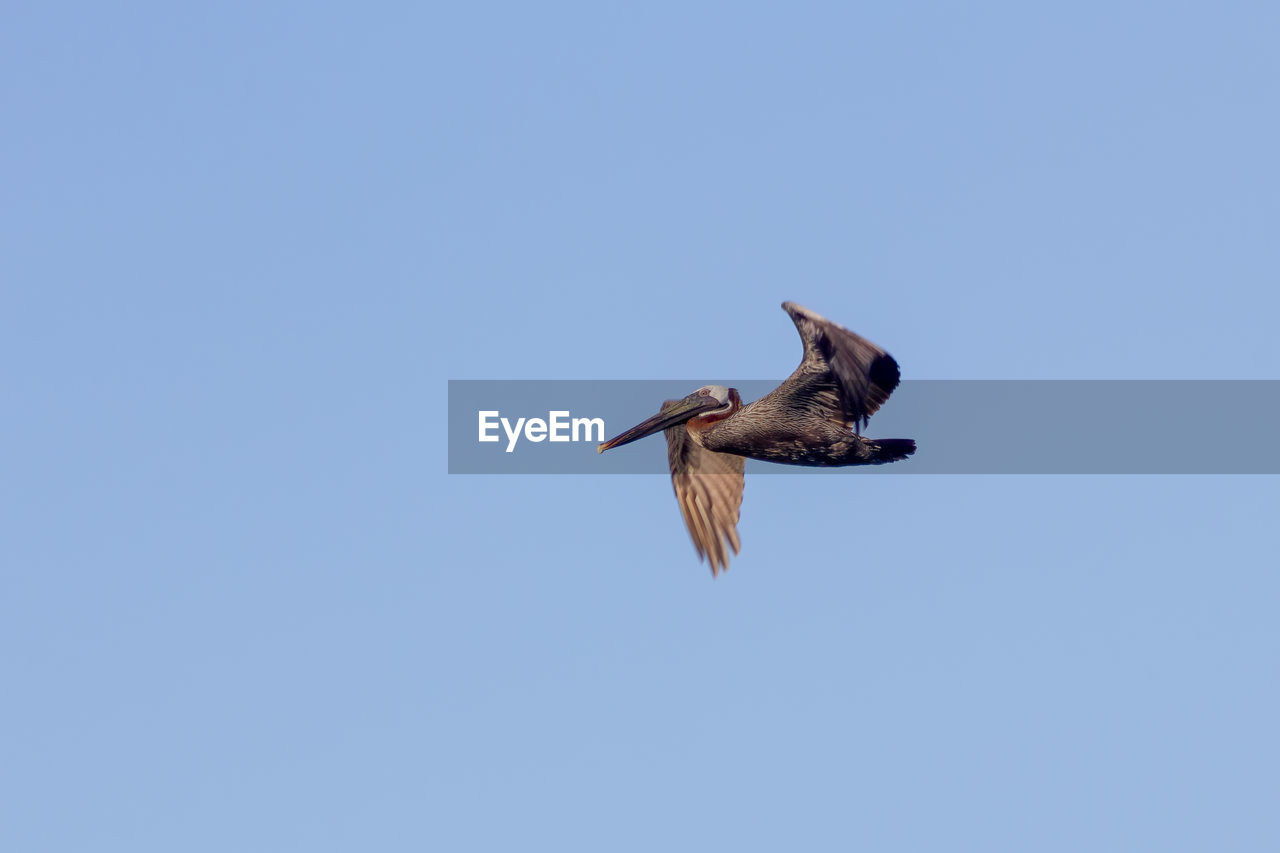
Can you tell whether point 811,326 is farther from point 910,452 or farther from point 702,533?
point 702,533

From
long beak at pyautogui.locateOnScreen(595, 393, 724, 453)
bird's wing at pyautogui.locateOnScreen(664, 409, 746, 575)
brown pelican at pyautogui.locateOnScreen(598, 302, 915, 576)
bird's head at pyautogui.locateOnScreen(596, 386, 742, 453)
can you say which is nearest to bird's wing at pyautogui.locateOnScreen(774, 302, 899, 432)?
brown pelican at pyautogui.locateOnScreen(598, 302, 915, 576)

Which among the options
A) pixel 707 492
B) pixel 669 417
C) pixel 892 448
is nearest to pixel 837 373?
pixel 892 448

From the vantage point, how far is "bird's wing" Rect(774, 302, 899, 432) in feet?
64.7

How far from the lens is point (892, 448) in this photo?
71.8ft

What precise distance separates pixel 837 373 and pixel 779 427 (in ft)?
8.30

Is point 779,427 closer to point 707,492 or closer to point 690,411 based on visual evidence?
point 690,411

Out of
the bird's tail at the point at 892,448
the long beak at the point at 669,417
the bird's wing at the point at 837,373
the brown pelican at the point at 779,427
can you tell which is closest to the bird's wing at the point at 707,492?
the brown pelican at the point at 779,427

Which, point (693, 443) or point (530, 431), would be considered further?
point (530, 431)

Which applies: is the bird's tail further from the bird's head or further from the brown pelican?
the bird's head

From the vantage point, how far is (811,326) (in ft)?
66.5

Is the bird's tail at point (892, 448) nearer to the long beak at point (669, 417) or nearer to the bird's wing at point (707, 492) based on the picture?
the long beak at point (669, 417)

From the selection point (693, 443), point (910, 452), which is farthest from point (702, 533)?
point (910, 452)

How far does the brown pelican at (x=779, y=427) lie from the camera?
65.8ft

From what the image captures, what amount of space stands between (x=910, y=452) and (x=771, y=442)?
1709 millimetres
